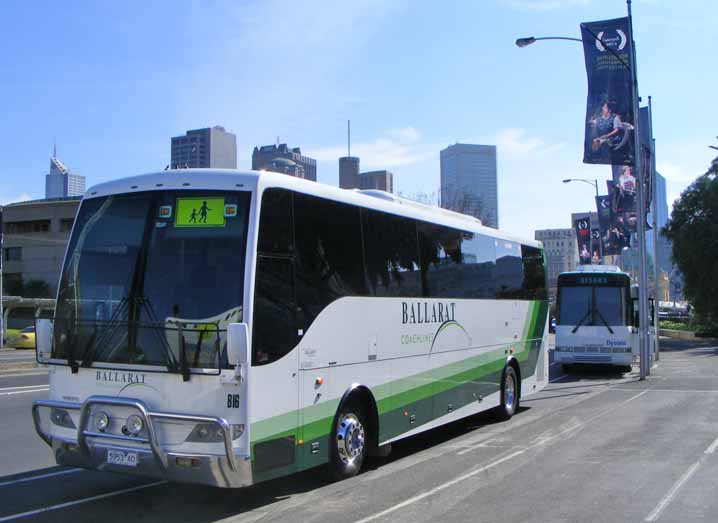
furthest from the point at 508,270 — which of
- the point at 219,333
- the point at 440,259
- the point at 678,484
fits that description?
the point at 219,333

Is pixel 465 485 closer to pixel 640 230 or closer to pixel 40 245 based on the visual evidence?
pixel 640 230

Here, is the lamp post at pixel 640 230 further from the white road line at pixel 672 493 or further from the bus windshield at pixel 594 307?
the white road line at pixel 672 493

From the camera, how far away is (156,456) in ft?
21.7

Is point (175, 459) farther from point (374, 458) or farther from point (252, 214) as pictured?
point (374, 458)

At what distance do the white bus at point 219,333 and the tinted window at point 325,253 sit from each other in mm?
22

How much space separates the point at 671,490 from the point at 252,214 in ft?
18.0

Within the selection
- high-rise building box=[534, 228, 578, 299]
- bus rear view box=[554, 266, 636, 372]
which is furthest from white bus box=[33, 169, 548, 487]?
high-rise building box=[534, 228, 578, 299]

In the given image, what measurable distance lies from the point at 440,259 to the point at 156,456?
5873 millimetres

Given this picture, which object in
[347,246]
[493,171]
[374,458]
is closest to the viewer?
[347,246]

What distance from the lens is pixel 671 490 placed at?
7.89 metres

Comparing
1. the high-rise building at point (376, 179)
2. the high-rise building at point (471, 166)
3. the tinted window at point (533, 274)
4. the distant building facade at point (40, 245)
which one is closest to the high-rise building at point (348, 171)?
the high-rise building at point (376, 179)

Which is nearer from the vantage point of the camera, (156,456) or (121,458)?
(156,456)

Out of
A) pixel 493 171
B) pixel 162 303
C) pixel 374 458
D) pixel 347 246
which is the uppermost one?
pixel 493 171

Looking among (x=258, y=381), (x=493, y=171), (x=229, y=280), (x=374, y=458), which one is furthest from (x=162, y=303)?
(x=493, y=171)
